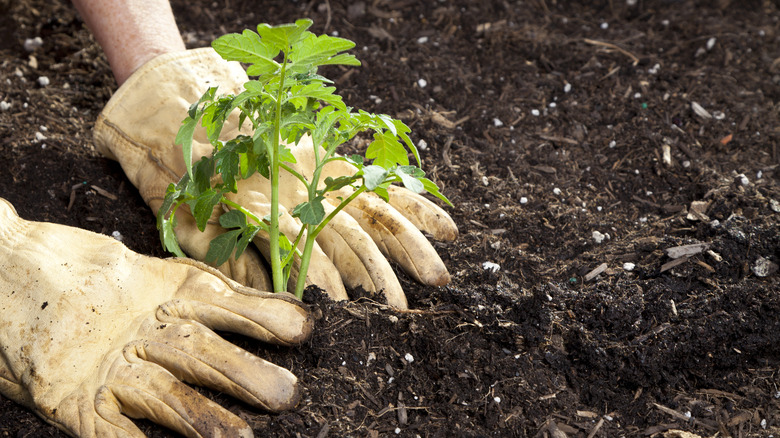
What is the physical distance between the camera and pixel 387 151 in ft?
6.69

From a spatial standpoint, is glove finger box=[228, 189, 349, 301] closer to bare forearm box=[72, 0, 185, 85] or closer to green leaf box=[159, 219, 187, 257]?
green leaf box=[159, 219, 187, 257]

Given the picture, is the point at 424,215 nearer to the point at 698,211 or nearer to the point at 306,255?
the point at 306,255

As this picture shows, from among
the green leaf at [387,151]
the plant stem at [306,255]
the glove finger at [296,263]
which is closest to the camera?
the green leaf at [387,151]

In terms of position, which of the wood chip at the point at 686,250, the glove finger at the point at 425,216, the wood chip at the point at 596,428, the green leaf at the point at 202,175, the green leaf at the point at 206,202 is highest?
the green leaf at the point at 202,175

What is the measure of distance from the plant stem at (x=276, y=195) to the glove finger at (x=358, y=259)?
0.91 ft

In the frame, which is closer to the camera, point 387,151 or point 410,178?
point 410,178

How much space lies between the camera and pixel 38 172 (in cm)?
291

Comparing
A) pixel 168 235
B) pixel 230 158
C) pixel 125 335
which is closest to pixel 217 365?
pixel 125 335

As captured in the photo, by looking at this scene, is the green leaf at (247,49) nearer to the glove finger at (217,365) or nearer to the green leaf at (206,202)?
the green leaf at (206,202)

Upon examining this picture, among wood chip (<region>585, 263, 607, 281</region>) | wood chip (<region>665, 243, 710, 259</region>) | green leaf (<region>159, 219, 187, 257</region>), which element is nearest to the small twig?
wood chip (<region>665, 243, 710, 259</region>)

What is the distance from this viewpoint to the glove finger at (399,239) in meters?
2.47

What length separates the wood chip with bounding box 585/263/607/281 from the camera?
259cm

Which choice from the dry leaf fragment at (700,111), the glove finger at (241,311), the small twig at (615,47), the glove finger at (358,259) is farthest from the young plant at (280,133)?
the small twig at (615,47)

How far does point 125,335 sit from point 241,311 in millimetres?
387
